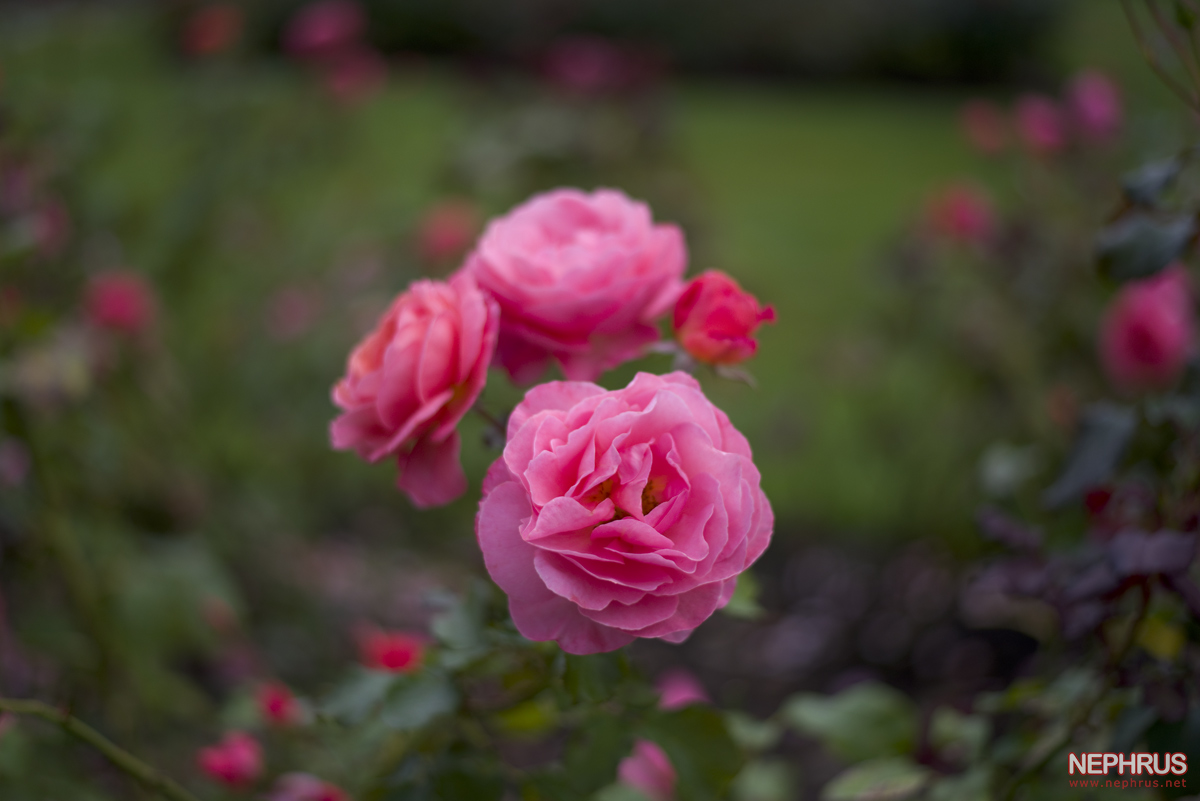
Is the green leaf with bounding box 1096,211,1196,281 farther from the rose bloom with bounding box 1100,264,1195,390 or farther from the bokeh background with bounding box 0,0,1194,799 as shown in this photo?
the rose bloom with bounding box 1100,264,1195,390

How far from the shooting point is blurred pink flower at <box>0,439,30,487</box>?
1028mm

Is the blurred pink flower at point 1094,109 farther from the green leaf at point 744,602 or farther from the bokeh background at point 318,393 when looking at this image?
the green leaf at point 744,602

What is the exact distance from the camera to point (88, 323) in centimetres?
136

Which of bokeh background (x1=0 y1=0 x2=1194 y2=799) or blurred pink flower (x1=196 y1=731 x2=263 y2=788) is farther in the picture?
bokeh background (x1=0 y1=0 x2=1194 y2=799)

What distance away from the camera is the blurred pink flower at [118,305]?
1.32m

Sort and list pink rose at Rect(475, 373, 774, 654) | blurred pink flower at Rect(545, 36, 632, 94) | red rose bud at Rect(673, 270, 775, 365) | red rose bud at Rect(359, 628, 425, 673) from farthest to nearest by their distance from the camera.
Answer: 1. blurred pink flower at Rect(545, 36, 632, 94)
2. red rose bud at Rect(359, 628, 425, 673)
3. red rose bud at Rect(673, 270, 775, 365)
4. pink rose at Rect(475, 373, 774, 654)

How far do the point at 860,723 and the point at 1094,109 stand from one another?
54.2 inches

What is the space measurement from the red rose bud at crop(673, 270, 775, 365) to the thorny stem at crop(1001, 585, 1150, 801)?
0.94 feet

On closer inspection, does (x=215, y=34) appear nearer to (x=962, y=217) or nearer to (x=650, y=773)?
(x=962, y=217)

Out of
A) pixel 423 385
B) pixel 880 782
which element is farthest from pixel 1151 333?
pixel 423 385

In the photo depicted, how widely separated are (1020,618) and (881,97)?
17.6ft

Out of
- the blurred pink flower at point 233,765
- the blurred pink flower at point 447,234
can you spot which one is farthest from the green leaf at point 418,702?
the blurred pink flower at point 447,234

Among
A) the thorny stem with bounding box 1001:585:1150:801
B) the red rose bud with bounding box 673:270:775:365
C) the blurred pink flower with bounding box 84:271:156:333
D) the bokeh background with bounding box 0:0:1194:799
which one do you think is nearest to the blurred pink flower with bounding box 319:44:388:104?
the bokeh background with bounding box 0:0:1194:799

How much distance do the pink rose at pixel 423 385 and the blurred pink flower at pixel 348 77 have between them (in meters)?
1.80
